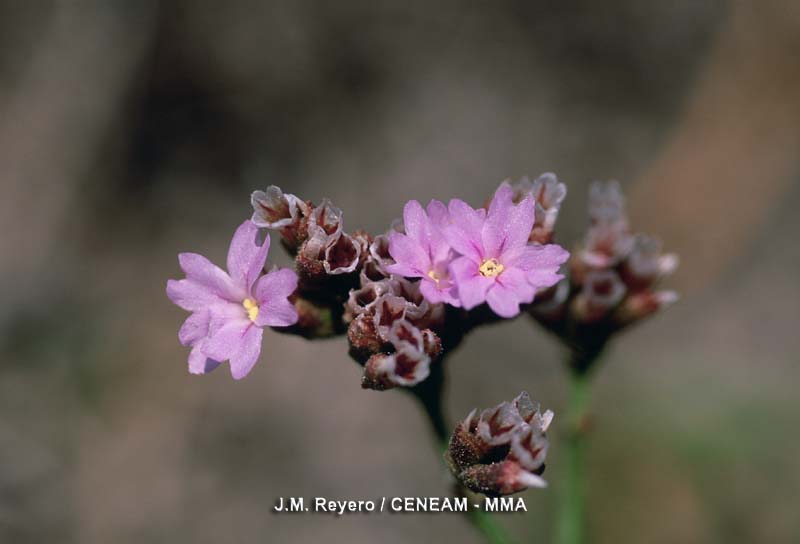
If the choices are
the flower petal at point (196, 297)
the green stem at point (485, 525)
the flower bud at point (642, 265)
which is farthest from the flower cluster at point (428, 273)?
the flower bud at point (642, 265)

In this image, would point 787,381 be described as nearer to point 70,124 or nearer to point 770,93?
point 770,93

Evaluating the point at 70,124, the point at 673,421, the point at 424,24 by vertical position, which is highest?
the point at 424,24

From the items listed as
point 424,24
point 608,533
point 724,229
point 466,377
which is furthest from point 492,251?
point 424,24

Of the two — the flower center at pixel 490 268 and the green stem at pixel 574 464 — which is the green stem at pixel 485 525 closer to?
the green stem at pixel 574 464

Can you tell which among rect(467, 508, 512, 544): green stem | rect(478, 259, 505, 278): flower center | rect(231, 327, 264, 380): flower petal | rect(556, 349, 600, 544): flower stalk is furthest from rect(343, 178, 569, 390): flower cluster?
rect(556, 349, 600, 544): flower stalk

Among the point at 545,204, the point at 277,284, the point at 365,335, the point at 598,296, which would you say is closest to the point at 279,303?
the point at 277,284
